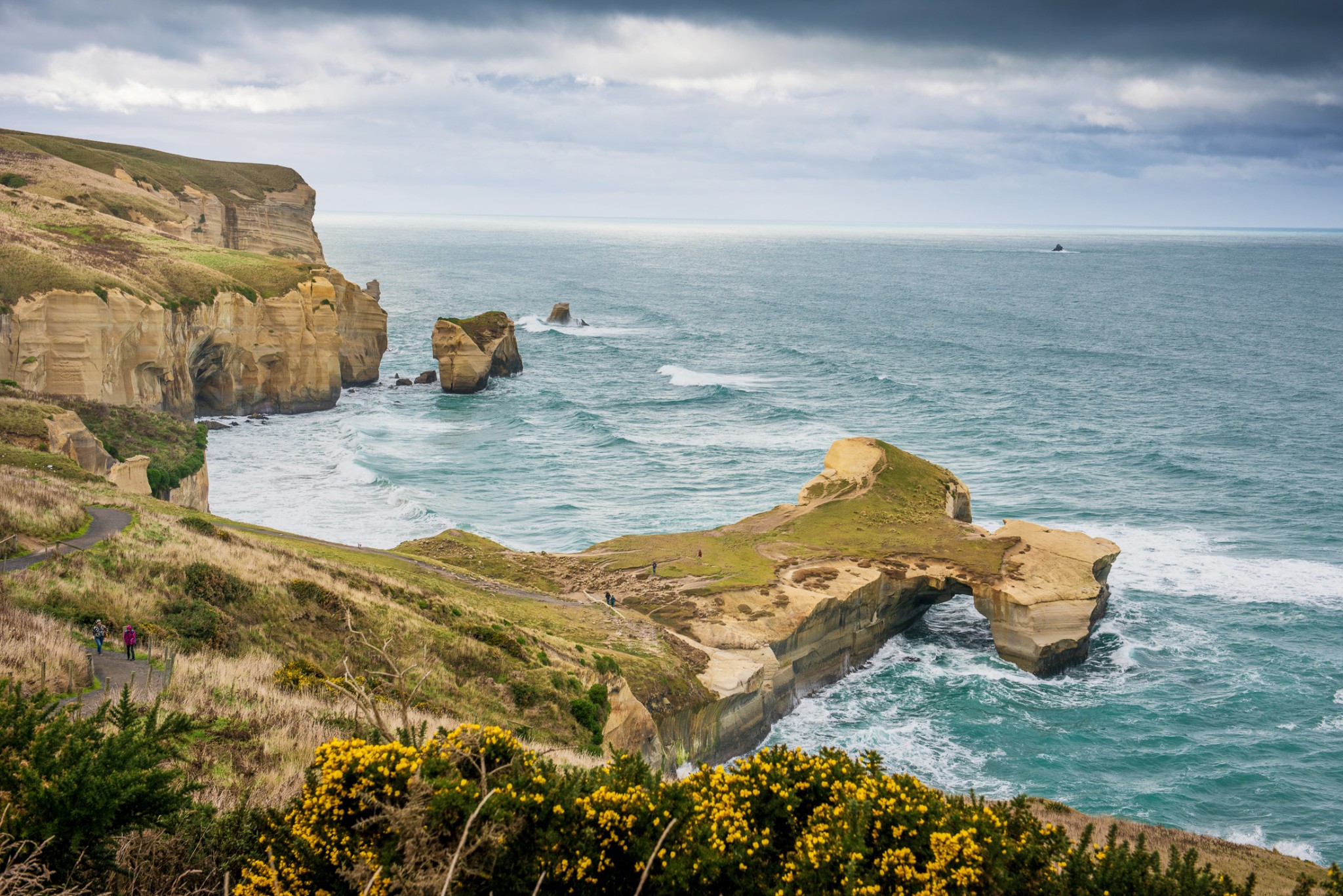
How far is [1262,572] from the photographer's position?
45531mm

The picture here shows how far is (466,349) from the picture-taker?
262 feet

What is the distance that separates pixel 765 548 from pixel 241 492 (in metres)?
30.5

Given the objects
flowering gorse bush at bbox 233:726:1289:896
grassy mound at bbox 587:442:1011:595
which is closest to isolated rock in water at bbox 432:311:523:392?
grassy mound at bbox 587:442:1011:595

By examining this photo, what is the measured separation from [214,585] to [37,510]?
616 centimetres

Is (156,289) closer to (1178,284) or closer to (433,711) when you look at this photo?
(433,711)

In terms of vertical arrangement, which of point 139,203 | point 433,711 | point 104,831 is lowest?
point 433,711

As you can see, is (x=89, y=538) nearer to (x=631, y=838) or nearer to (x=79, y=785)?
(x=79, y=785)

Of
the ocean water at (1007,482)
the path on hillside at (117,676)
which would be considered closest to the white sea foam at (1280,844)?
the ocean water at (1007,482)

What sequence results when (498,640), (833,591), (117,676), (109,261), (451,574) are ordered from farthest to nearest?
(109,261)
(833,591)
(451,574)
(498,640)
(117,676)

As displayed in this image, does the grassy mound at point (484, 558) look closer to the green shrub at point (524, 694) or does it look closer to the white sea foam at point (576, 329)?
the green shrub at point (524, 694)

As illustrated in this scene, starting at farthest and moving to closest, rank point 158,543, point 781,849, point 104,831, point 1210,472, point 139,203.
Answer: point 139,203 → point 1210,472 → point 158,543 → point 781,849 → point 104,831

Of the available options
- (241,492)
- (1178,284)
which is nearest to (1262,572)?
(241,492)

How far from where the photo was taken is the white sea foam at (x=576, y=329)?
121 metres

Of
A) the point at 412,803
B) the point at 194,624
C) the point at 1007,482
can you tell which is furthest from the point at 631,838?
the point at 1007,482
